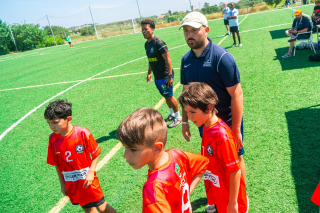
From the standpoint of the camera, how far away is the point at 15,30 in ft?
166

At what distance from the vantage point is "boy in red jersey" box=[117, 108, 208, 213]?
140cm

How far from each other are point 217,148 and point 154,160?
725mm

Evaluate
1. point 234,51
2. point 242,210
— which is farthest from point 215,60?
point 234,51

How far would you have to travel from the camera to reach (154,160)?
1.58 metres

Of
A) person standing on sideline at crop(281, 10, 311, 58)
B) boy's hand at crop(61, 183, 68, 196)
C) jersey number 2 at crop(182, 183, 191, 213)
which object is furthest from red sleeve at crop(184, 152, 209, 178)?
person standing on sideline at crop(281, 10, 311, 58)

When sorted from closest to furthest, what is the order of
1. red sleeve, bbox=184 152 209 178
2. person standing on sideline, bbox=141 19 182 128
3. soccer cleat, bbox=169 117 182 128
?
red sleeve, bbox=184 152 209 178, person standing on sideline, bbox=141 19 182 128, soccer cleat, bbox=169 117 182 128

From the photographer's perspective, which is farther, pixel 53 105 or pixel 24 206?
pixel 24 206

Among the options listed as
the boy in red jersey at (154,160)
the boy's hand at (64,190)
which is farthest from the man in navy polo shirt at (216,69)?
the boy's hand at (64,190)

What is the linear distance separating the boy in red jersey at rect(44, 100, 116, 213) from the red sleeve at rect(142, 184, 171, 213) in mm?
1458

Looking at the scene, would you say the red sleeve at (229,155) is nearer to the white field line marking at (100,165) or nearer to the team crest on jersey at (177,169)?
the team crest on jersey at (177,169)

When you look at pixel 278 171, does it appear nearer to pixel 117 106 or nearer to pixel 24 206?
pixel 24 206

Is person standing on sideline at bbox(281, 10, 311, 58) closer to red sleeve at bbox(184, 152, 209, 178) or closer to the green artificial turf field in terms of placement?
the green artificial turf field

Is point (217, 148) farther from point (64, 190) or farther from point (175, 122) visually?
point (175, 122)

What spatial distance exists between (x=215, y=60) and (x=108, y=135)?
12.7ft
